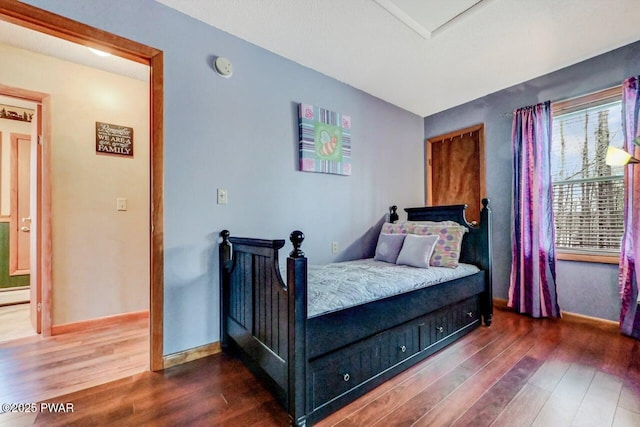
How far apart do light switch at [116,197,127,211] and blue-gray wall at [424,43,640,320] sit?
3710 mm

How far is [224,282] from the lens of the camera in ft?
6.76

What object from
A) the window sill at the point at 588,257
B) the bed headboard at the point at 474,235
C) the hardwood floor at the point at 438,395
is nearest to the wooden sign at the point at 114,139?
the hardwood floor at the point at 438,395

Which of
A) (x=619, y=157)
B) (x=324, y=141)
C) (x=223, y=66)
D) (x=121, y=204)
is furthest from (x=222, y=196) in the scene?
(x=619, y=157)

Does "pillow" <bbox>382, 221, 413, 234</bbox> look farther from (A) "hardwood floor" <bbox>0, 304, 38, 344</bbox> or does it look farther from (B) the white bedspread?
(A) "hardwood floor" <bbox>0, 304, 38, 344</bbox>

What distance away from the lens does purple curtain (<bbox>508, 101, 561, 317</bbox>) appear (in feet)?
8.68

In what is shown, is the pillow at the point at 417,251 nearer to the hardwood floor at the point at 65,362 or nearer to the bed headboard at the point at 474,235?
the bed headboard at the point at 474,235

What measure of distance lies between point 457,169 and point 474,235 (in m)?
1.19

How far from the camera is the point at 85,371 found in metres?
1.76

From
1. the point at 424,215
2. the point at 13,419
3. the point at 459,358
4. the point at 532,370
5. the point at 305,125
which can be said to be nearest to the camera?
the point at 13,419

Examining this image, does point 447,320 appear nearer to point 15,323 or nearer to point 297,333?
point 297,333

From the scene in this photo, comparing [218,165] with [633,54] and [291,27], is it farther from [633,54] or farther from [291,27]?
[633,54]

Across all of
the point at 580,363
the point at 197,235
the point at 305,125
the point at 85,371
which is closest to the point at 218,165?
the point at 197,235

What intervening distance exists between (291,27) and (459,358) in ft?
8.87

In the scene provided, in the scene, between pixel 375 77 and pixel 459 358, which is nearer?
pixel 459 358
